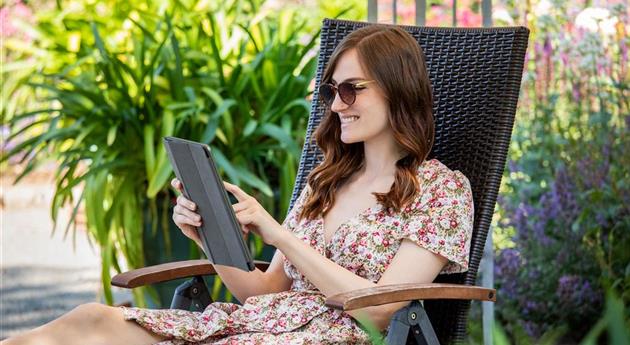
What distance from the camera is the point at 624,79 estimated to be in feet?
12.6

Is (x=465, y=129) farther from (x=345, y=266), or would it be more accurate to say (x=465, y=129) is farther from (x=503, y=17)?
(x=503, y=17)

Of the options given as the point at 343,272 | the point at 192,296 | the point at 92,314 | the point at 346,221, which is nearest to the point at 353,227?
the point at 346,221

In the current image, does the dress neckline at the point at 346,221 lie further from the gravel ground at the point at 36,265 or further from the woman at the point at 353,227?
the gravel ground at the point at 36,265

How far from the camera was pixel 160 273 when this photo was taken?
2.47 metres

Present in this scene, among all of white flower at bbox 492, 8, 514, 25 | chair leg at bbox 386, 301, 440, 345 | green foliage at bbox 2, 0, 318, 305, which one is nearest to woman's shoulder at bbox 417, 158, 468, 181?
chair leg at bbox 386, 301, 440, 345

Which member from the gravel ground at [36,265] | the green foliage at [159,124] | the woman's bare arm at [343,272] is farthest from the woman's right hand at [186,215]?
the gravel ground at [36,265]

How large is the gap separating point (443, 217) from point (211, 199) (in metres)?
0.52

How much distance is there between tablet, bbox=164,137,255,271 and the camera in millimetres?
2033

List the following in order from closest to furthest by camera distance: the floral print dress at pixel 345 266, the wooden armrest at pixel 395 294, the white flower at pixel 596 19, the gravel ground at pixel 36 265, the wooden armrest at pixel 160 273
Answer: the wooden armrest at pixel 395 294
the floral print dress at pixel 345 266
the wooden armrest at pixel 160 273
the white flower at pixel 596 19
the gravel ground at pixel 36 265

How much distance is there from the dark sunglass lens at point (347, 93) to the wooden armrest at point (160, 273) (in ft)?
1.77

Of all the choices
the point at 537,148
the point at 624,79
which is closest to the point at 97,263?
the point at 537,148

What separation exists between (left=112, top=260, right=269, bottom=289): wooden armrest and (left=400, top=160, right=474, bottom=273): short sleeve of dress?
1.73 ft

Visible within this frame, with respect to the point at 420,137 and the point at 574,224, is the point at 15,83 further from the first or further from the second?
the point at 420,137

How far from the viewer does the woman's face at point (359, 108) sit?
2303 mm
